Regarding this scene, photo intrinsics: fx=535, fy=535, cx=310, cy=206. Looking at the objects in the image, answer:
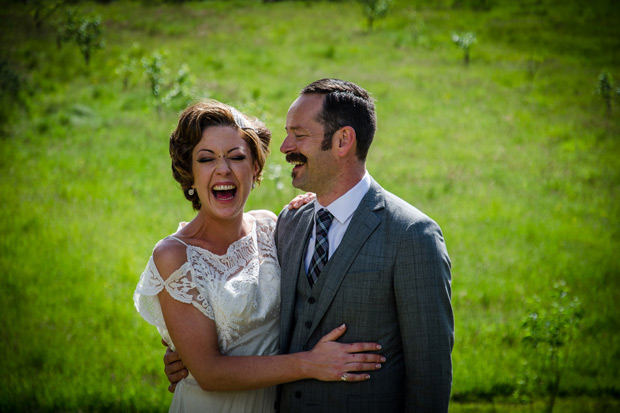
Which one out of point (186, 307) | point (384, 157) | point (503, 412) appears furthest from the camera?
point (384, 157)

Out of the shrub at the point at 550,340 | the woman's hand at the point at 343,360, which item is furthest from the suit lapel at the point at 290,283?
the shrub at the point at 550,340

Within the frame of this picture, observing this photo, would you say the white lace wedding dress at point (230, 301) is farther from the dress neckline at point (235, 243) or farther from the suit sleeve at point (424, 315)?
the suit sleeve at point (424, 315)

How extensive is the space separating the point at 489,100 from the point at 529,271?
8869 mm

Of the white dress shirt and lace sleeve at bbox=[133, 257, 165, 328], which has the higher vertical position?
the white dress shirt

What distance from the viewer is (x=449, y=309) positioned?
265 cm

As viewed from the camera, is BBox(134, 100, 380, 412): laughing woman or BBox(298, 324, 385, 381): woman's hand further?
BBox(134, 100, 380, 412): laughing woman

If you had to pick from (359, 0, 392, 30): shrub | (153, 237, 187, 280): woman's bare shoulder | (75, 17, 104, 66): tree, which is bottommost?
(153, 237, 187, 280): woman's bare shoulder

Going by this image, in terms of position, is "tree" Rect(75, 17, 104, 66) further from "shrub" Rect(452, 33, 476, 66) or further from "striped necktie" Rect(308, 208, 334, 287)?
"striped necktie" Rect(308, 208, 334, 287)

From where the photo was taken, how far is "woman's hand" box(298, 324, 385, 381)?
2.63 meters

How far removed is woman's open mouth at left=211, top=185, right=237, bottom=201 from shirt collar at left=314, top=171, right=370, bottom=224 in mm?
577

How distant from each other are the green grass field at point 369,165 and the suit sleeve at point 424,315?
3.40 meters

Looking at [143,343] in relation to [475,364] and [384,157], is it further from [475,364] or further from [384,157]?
[384,157]

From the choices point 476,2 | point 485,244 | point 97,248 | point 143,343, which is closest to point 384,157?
point 485,244

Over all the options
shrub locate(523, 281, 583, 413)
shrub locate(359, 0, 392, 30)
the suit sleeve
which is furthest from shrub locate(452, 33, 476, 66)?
the suit sleeve
